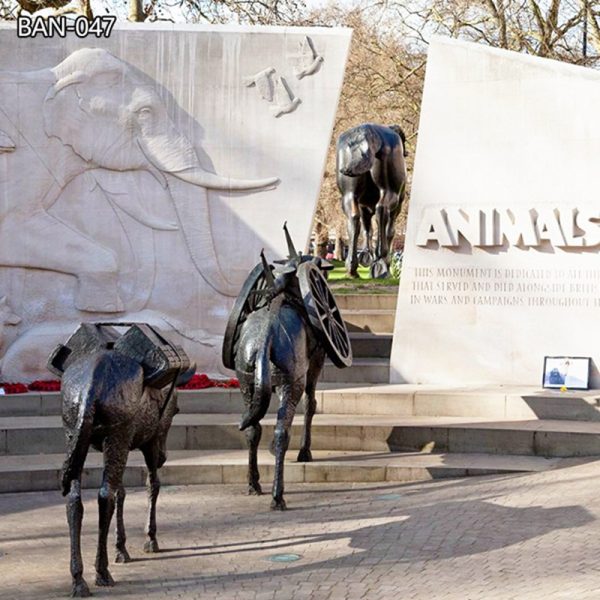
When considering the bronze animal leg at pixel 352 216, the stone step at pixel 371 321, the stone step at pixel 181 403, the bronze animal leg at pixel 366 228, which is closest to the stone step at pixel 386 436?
the stone step at pixel 181 403

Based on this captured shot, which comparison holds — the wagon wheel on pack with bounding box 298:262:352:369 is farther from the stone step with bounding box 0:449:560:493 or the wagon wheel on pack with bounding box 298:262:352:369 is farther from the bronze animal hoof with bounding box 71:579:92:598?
the bronze animal hoof with bounding box 71:579:92:598

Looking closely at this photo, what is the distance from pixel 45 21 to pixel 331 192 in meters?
24.5

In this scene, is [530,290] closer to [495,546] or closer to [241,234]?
[241,234]

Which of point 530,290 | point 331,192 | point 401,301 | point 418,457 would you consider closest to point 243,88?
point 401,301

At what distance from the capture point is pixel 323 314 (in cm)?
962

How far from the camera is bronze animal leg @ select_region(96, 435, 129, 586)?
684 centimetres

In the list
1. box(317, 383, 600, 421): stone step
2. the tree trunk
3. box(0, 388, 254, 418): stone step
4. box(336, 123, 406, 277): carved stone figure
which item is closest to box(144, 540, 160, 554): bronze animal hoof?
box(0, 388, 254, 418): stone step

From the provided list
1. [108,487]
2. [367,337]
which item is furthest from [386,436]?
[108,487]

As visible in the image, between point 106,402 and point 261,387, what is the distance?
2.21m

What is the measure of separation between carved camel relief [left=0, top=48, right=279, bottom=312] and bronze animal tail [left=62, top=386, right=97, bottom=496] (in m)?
6.87

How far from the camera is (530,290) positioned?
A: 517 inches

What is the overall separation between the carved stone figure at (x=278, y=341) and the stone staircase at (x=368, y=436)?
3.72 ft

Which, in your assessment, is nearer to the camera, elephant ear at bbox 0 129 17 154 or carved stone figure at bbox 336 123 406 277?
elephant ear at bbox 0 129 17 154

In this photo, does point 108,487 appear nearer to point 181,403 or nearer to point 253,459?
point 253,459
